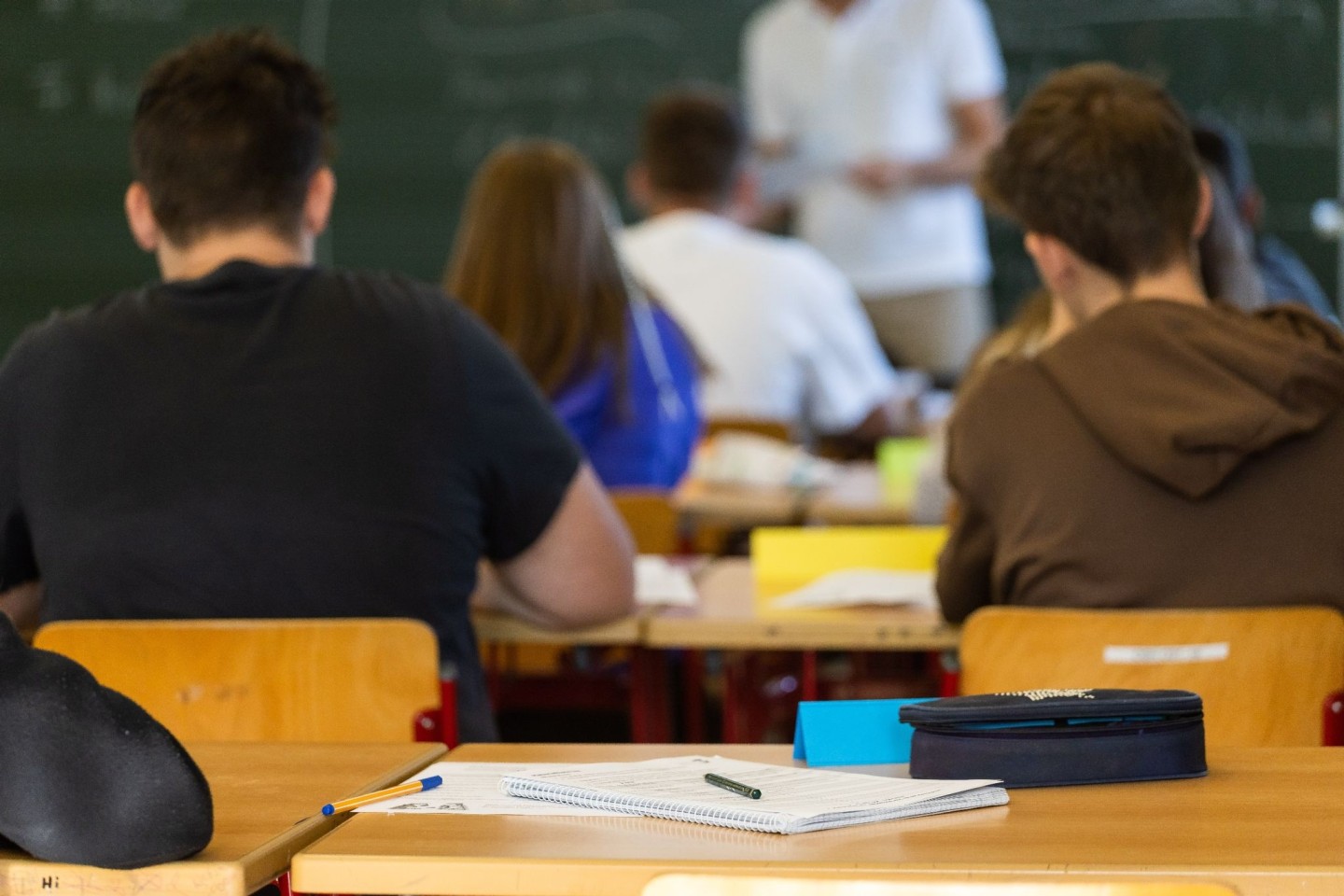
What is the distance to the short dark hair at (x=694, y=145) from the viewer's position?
4582 millimetres

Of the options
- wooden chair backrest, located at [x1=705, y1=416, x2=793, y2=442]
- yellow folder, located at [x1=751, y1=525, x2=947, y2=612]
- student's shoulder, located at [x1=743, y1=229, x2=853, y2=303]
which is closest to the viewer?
yellow folder, located at [x1=751, y1=525, x2=947, y2=612]

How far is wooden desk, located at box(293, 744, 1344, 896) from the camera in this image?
3.29 ft

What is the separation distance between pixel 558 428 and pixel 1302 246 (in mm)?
4274

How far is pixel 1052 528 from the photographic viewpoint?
203 cm

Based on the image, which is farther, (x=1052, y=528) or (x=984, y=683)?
(x=1052, y=528)

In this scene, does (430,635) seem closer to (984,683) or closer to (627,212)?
(984,683)

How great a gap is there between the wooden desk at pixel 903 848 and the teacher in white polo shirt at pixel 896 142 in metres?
4.77

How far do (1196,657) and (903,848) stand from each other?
2.81 feet

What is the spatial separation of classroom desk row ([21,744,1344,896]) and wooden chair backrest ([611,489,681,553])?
190 centimetres

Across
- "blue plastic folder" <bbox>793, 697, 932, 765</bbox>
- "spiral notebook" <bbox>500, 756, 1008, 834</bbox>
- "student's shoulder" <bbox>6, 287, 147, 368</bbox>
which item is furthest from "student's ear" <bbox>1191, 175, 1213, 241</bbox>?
"student's shoulder" <bbox>6, 287, 147, 368</bbox>

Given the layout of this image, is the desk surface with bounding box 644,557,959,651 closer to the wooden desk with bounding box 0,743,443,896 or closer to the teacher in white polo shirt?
the wooden desk with bounding box 0,743,443,896

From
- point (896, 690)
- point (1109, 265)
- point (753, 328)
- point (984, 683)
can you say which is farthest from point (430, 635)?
point (753, 328)

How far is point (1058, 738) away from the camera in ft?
4.08

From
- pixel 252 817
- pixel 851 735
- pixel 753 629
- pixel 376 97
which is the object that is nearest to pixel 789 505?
pixel 753 629
